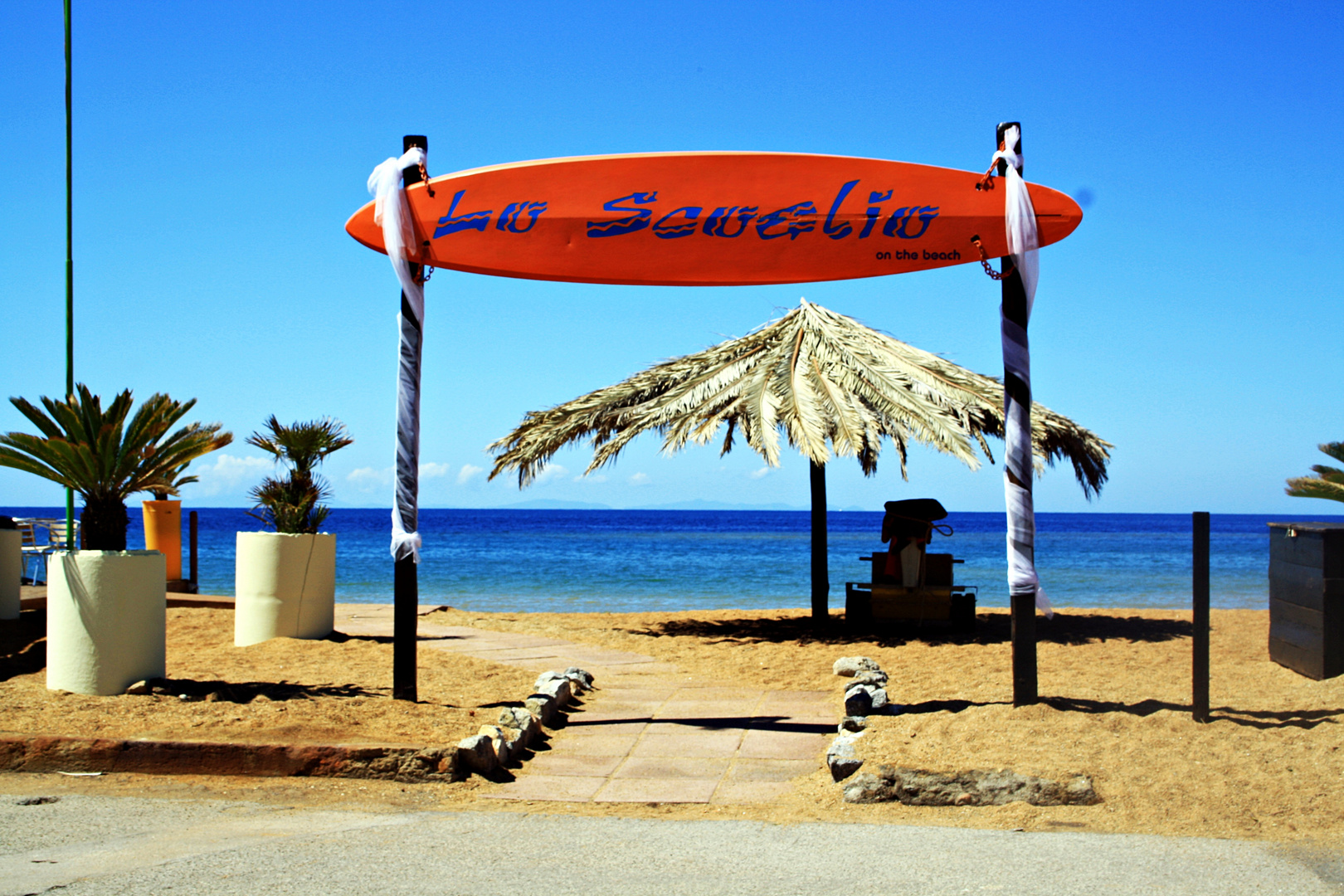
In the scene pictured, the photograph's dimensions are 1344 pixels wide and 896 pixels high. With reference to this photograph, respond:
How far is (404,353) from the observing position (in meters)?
6.88

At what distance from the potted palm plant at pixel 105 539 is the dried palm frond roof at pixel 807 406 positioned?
488cm

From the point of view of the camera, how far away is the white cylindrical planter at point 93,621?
6.52m

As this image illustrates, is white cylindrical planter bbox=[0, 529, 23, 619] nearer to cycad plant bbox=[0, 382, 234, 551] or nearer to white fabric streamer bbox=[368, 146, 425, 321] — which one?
cycad plant bbox=[0, 382, 234, 551]

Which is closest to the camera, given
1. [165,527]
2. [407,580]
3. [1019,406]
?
[1019,406]

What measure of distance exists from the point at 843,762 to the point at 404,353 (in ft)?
13.2

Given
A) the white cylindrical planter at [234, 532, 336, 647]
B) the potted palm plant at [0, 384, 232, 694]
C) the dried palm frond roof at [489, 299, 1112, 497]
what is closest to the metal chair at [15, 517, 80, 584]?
the white cylindrical planter at [234, 532, 336, 647]

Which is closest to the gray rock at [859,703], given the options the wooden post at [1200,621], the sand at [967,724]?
the sand at [967,724]

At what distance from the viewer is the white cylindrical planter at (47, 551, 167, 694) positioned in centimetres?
652

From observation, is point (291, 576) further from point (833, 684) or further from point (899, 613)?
point (899, 613)

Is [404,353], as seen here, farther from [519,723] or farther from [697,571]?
[697,571]

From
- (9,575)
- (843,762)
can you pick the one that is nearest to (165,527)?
(9,575)

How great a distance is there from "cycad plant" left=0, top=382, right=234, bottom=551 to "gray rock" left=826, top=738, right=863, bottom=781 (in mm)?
5210

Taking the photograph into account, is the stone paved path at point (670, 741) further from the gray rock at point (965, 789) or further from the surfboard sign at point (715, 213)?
the surfboard sign at point (715, 213)

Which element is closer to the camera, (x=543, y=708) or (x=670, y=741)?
(x=670, y=741)
